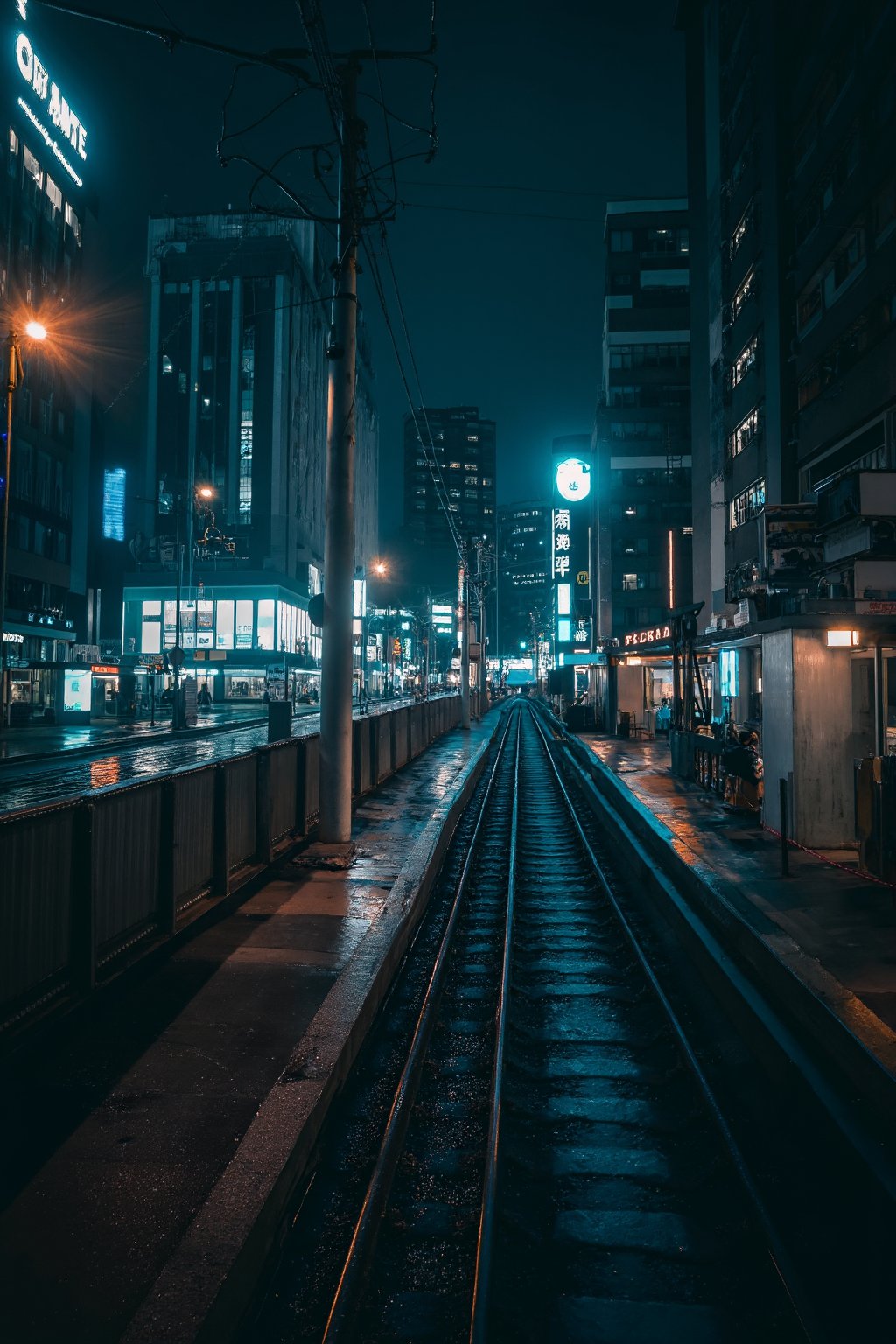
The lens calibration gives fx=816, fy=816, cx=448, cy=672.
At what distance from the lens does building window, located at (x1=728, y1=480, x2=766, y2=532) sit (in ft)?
113

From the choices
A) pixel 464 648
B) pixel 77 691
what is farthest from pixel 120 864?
pixel 77 691

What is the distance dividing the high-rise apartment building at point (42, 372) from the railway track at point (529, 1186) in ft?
151

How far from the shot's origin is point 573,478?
318 ft

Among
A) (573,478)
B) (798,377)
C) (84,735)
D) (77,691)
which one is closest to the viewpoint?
(798,377)

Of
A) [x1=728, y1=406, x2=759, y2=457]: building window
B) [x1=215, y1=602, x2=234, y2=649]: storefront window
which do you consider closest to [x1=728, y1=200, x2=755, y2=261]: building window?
[x1=728, y1=406, x2=759, y2=457]: building window

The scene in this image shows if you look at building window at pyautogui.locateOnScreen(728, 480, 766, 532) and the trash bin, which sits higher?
building window at pyautogui.locateOnScreen(728, 480, 766, 532)

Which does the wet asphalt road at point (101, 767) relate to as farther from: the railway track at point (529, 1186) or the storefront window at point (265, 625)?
the storefront window at point (265, 625)

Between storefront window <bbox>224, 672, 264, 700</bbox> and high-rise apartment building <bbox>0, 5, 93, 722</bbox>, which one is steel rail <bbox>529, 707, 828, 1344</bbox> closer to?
high-rise apartment building <bbox>0, 5, 93, 722</bbox>

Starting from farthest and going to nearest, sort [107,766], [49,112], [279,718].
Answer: [49,112]
[107,766]
[279,718]

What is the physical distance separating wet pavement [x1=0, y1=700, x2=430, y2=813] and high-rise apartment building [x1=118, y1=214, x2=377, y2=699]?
49430 mm

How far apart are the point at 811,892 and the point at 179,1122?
298 inches

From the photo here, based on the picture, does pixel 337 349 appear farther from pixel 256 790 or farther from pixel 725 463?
pixel 725 463

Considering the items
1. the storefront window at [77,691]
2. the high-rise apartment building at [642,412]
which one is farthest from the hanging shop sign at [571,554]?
the storefront window at [77,691]

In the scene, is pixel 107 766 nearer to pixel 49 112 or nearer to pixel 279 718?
pixel 279 718
